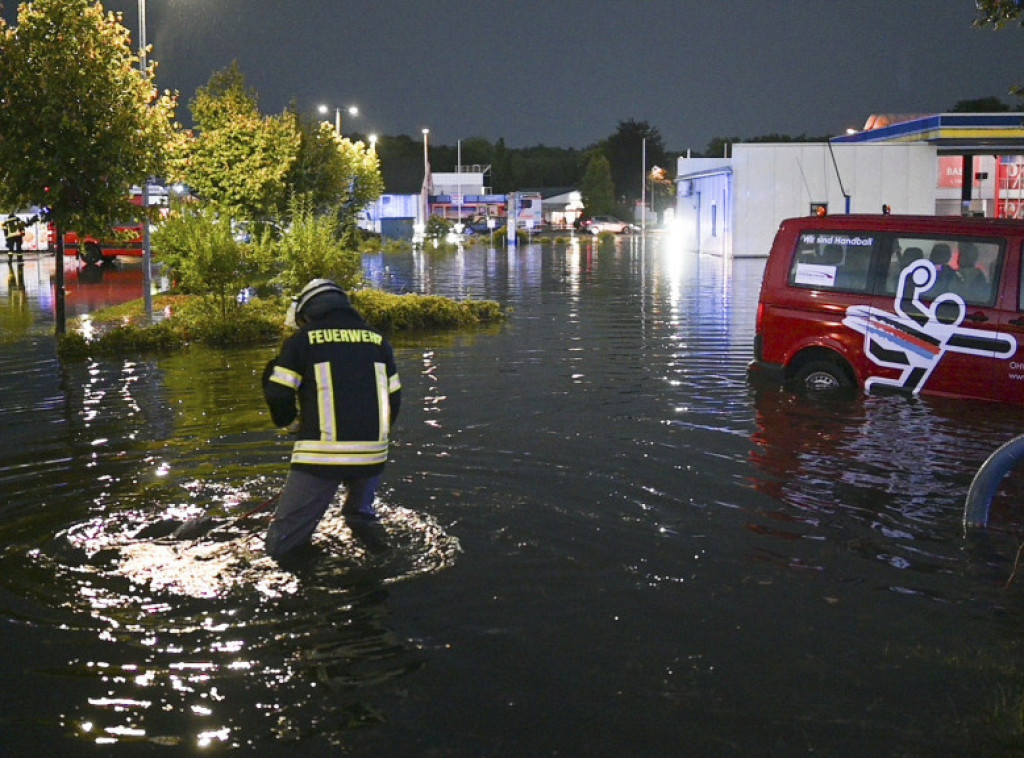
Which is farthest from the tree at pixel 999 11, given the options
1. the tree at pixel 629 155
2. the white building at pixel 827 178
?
the tree at pixel 629 155

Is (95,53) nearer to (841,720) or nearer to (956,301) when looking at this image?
(956,301)

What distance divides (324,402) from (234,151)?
891 inches

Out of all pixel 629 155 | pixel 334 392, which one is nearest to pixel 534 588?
pixel 334 392

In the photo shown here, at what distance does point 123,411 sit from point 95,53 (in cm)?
798

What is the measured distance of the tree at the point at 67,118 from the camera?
55.4 ft

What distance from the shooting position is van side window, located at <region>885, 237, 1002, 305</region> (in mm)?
10773

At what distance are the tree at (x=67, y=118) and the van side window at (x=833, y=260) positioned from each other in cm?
1045

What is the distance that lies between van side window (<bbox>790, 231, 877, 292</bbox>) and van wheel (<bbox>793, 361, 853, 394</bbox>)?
813 millimetres

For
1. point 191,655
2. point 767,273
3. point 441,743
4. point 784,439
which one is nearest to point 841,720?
point 441,743

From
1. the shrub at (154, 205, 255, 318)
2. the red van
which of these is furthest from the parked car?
the red van

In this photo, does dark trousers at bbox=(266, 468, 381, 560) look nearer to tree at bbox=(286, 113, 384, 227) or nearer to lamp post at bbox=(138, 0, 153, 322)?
lamp post at bbox=(138, 0, 153, 322)

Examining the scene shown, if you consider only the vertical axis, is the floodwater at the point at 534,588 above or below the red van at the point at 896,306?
below

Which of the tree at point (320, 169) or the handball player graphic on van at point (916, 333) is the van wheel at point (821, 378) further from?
the tree at point (320, 169)

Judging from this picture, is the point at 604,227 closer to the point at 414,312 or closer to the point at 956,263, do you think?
the point at 414,312
